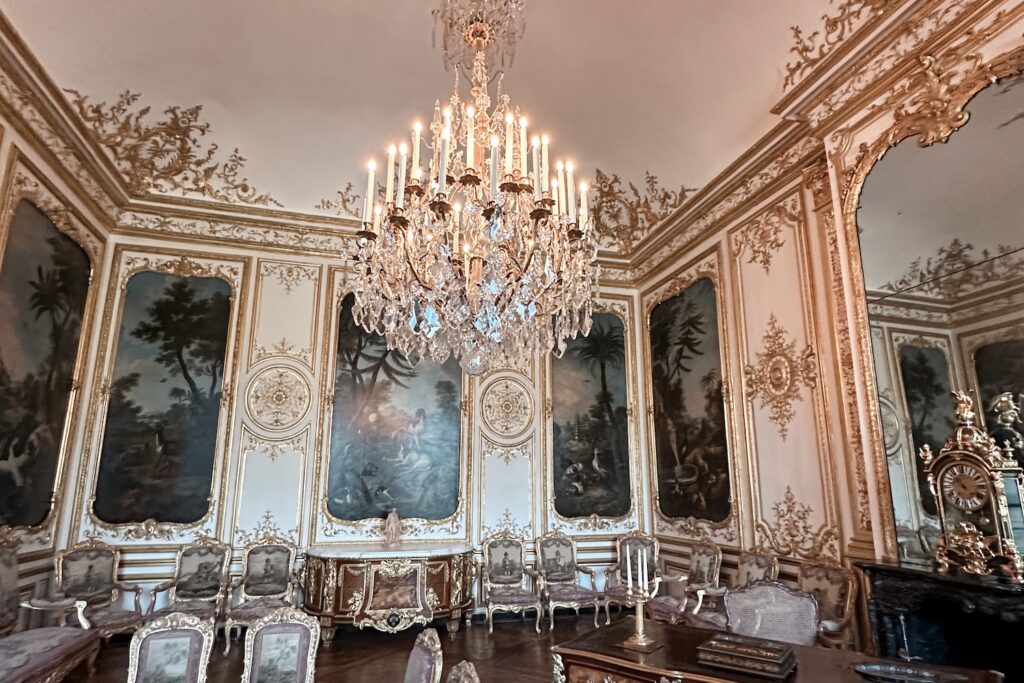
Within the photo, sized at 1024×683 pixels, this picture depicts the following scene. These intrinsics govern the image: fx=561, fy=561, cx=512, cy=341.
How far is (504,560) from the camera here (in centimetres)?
684

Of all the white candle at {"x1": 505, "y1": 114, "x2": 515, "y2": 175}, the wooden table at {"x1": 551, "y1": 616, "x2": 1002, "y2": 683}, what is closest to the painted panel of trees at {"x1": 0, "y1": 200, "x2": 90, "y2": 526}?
the white candle at {"x1": 505, "y1": 114, "x2": 515, "y2": 175}

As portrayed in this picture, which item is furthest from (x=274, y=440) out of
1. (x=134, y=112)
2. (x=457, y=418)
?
(x=134, y=112)

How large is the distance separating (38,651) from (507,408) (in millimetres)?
5153

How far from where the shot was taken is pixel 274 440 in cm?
688

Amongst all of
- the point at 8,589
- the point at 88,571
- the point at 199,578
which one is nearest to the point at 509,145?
the point at 8,589

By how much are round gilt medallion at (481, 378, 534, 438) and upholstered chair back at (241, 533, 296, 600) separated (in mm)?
2851

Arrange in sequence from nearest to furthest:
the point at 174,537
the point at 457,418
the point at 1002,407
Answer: the point at 1002,407
the point at 174,537
the point at 457,418

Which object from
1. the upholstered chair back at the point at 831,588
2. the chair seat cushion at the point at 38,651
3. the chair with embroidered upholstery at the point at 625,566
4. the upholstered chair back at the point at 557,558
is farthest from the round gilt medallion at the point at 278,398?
the upholstered chair back at the point at 831,588

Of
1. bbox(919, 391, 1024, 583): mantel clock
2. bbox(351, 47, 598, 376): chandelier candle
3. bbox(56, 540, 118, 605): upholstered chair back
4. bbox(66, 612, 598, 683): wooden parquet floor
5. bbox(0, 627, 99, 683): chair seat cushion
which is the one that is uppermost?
bbox(351, 47, 598, 376): chandelier candle

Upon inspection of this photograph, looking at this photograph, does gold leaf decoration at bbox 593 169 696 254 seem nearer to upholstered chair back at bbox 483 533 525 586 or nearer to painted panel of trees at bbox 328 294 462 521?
painted panel of trees at bbox 328 294 462 521

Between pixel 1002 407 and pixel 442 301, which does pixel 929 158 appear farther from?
pixel 442 301

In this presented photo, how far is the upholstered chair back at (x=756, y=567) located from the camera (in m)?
5.16

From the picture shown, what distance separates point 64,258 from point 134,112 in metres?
1.73

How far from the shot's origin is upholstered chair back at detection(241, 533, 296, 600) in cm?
609
